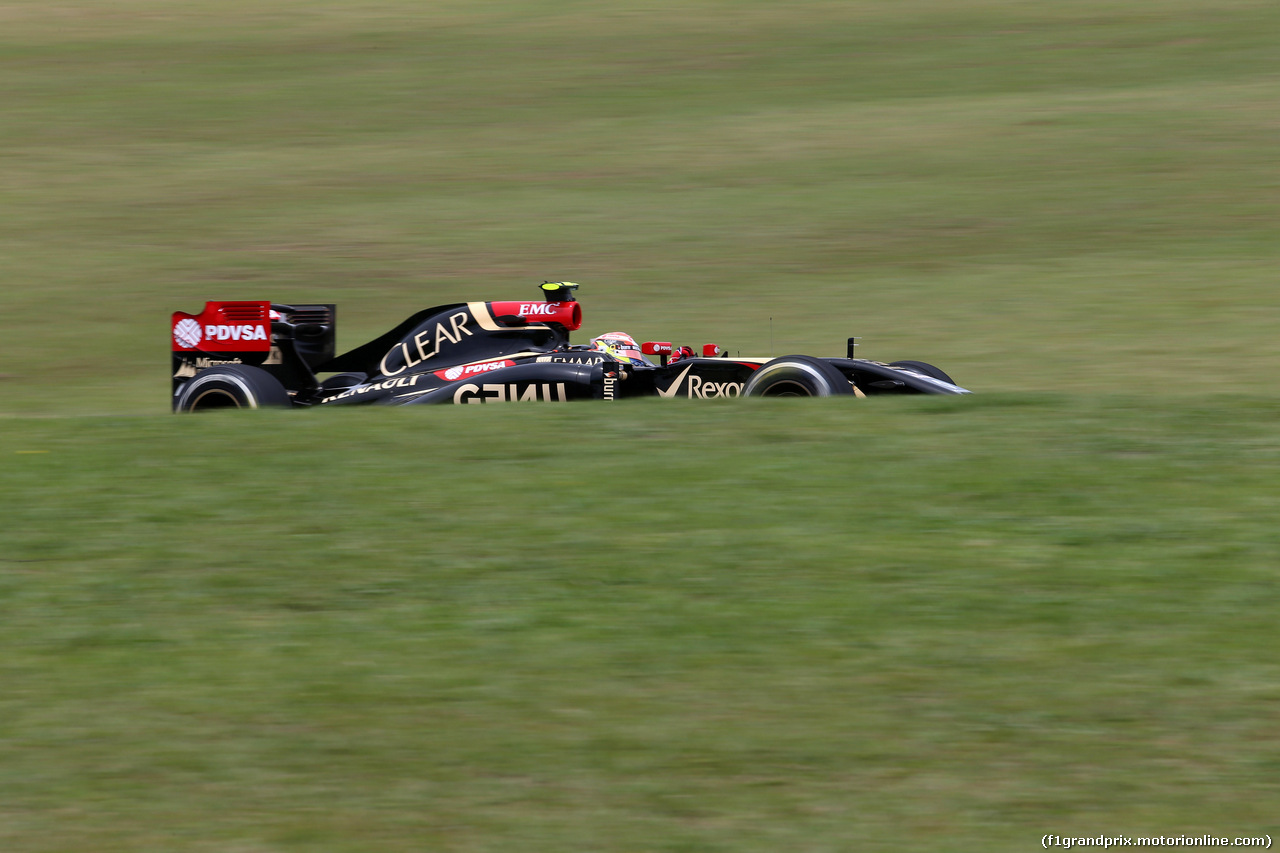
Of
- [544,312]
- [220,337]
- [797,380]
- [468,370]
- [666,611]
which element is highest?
[544,312]

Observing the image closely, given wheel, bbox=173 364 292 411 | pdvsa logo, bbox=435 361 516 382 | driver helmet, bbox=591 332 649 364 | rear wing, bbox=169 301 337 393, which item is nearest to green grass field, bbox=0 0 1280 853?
rear wing, bbox=169 301 337 393

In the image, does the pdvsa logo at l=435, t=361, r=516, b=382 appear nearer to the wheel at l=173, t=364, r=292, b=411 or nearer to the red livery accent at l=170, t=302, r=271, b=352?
the wheel at l=173, t=364, r=292, b=411

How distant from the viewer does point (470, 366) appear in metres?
11.5

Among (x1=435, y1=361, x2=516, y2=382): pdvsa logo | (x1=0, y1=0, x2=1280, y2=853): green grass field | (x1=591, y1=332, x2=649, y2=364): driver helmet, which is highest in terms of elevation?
(x1=591, y1=332, x2=649, y2=364): driver helmet

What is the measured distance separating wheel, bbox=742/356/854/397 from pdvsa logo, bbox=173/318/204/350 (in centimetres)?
462

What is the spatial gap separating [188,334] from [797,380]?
200 inches

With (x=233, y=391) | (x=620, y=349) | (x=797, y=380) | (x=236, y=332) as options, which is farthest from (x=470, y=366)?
(x=797, y=380)

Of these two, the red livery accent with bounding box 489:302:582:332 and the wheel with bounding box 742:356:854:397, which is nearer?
the wheel with bounding box 742:356:854:397

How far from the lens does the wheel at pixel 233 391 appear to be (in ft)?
36.6

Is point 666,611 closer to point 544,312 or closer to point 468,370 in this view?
point 468,370

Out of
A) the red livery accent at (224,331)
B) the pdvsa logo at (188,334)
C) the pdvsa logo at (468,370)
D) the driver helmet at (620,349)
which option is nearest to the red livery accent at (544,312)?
the driver helmet at (620,349)

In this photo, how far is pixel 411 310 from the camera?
18.7 metres

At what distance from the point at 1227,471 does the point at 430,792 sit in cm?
436

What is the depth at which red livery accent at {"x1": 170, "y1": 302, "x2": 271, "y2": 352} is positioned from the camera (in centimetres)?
1208
